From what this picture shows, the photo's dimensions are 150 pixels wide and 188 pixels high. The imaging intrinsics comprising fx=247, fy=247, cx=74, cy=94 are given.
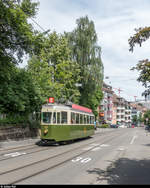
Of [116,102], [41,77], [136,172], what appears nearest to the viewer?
[136,172]

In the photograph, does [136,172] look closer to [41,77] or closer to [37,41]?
[37,41]

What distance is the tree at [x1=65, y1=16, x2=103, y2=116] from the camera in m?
37.5

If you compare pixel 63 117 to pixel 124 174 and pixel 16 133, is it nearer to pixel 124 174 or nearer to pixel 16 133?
pixel 16 133

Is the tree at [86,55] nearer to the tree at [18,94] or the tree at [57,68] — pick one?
the tree at [57,68]

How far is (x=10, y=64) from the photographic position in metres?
18.0

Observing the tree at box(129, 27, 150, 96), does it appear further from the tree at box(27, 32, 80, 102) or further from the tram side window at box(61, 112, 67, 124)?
the tree at box(27, 32, 80, 102)

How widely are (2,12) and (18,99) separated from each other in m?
6.52

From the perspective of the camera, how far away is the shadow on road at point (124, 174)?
24.2 ft

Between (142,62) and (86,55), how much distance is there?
31.5 meters

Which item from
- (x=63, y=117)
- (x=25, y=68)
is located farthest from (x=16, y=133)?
(x=25, y=68)

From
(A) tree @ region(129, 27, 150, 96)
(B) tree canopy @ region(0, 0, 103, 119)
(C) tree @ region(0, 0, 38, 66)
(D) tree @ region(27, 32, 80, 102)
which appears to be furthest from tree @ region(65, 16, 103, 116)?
(A) tree @ region(129, 27, 150, 96)

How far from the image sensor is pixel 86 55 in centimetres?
3856

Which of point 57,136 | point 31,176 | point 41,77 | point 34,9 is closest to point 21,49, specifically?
point 34,9

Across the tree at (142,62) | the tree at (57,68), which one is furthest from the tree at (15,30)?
the tree at (142,62)
